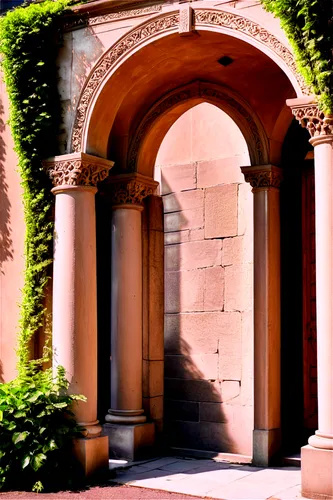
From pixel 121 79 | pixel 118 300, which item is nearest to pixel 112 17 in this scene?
pixel 121 79

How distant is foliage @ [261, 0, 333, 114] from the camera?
7.02 metres

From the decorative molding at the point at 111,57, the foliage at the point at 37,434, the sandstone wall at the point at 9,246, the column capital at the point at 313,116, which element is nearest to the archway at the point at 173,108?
the decorative molding at the point at 111,57

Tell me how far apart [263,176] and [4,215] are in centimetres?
339

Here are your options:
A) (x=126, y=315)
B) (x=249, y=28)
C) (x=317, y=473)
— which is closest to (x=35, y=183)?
(x=126, y=315)

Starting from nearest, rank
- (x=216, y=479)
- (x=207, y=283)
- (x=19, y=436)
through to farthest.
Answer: (x=19, y=436) < (x=216, y=479) < (x=207, y=283)

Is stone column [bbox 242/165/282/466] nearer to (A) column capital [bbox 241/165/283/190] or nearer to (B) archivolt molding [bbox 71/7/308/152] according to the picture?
(A) column capital [bbox 241/165/283/190]

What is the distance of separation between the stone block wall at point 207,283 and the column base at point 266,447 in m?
0.49

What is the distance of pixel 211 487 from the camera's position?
779cm

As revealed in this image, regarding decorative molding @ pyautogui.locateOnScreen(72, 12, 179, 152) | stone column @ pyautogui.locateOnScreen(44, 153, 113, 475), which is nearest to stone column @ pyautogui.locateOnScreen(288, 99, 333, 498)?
decorative molding @ pyautogui.locateOnScreen(72, 12, 179, 152)

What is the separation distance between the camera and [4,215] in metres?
10.1

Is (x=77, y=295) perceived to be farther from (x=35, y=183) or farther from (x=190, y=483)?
(x=190, y=483)

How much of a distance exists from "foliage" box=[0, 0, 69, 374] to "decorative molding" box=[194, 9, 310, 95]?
1.84 metres

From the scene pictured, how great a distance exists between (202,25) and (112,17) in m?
1.15

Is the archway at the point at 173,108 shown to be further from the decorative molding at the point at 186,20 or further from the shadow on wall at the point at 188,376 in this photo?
the shadow on wall at the point at 188,376
